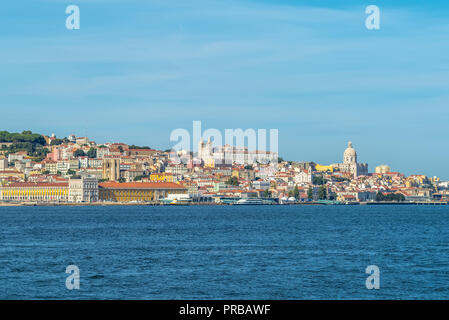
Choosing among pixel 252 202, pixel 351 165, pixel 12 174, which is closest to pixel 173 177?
pixel 252 202

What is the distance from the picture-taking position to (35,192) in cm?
9131

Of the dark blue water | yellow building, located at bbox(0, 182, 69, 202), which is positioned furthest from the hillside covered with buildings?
the dark blue water

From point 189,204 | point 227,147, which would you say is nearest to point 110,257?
point 189,204

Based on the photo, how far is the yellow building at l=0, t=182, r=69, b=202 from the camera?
91.1 meters

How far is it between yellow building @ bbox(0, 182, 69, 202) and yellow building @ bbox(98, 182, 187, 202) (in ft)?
15.4

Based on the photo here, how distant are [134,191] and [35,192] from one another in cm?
1191

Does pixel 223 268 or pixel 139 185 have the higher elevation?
pixel 139 185

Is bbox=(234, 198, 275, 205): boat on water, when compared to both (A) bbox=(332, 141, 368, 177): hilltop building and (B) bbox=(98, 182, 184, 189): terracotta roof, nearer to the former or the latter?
(B) bbox=(98, 182, 184, 189): terracotta roof

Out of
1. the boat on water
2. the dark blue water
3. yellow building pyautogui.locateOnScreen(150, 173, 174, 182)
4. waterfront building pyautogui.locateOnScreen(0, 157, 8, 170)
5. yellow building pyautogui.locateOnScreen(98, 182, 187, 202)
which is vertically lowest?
the dark blue water

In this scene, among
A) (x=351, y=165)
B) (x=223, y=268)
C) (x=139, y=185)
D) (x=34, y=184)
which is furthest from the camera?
(x=351, y=165)

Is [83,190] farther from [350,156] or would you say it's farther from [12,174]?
[350,156]
